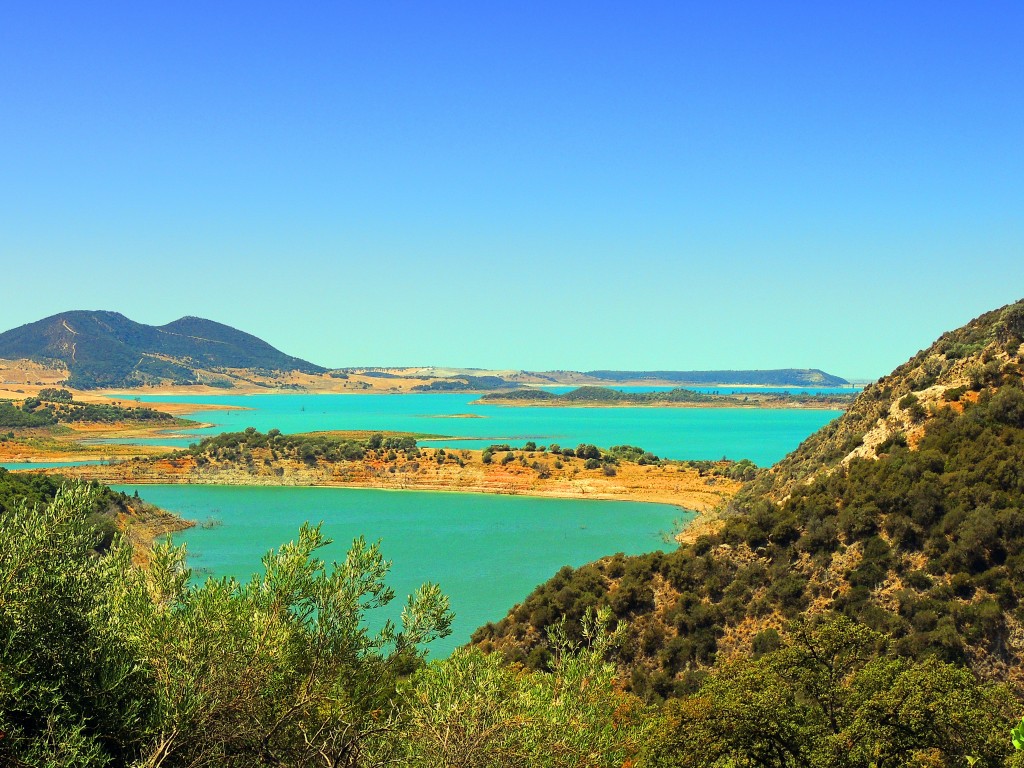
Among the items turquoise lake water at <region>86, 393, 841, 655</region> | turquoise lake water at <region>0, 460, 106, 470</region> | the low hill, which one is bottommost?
turquoise lake water at <region>86, 393, 841, 655</region>

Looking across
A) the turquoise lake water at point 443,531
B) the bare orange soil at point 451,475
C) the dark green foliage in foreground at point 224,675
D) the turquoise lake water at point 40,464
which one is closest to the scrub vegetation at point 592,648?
the dark green foliage in foreground at point 224,675

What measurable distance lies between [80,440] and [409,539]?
8371 centimetres

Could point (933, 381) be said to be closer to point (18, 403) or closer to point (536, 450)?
point (536, 450)

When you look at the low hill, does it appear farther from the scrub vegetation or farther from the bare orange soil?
the bare orange soil

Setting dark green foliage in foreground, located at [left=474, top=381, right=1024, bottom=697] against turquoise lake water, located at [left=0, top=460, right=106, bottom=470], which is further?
turquoise lake water, located at [left=0, top=460, right=106, bottom=470]

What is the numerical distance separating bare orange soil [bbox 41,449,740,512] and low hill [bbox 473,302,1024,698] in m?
50.0

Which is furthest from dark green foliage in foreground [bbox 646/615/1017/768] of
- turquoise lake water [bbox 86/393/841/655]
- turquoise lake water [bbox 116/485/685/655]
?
turquoise lake water [bbox 116/485/685/655]

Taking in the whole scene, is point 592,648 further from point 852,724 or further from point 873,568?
point 873,568

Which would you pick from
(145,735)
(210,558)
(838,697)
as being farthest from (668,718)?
(210,558)

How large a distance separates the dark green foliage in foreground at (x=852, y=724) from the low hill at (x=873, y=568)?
7212mm

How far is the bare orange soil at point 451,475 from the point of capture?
86.3 metres

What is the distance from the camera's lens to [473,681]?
1098cm

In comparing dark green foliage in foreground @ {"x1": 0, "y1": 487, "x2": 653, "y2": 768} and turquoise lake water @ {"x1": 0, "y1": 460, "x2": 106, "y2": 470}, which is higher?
dark green foliage in foreground @ {"x1": 0, "y1": 487, "x2": 653, "y2": 768}

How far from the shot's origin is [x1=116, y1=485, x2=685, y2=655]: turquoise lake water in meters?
47.6
